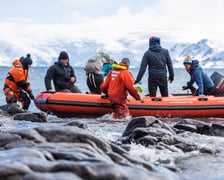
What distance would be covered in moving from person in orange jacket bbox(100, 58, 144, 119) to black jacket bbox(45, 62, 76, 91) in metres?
1.54

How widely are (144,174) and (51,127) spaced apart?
4.66 feet

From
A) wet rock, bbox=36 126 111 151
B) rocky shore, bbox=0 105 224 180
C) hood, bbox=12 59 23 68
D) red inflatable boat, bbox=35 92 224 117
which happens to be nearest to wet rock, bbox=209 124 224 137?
rocky shore, bbox=0 105 224 180

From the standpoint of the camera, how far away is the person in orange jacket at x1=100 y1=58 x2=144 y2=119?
370 inches

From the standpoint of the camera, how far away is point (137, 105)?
1013 cm

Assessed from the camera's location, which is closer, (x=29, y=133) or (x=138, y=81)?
(x=29, y=133)

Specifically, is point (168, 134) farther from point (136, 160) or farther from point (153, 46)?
point (153, 46)

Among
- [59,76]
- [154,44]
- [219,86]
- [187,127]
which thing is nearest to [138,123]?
[187,127]

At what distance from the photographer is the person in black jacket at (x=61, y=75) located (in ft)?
35.5

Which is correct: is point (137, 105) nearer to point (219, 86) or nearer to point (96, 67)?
point (96, 67)

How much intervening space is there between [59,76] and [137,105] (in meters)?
2.30

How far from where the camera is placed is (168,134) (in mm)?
5969

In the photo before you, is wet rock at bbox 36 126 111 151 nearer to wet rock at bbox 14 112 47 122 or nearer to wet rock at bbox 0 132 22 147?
wet rock at bbox 0 132 22 147

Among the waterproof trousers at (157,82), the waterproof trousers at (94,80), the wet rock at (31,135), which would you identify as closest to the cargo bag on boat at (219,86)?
the waterproof trousers at (157,82)

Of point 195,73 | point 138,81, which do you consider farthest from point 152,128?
point 195,73
